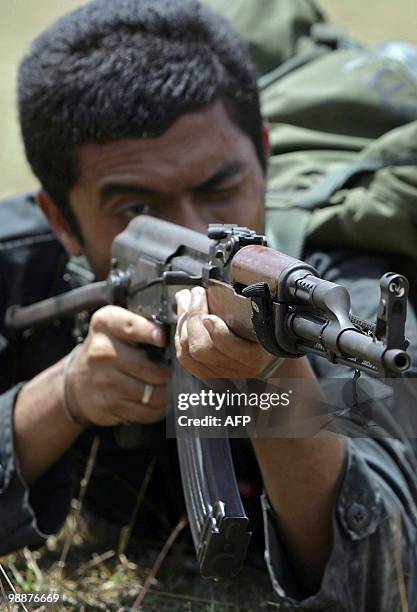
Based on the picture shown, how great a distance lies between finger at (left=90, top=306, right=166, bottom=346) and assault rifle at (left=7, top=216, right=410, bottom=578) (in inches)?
1.1

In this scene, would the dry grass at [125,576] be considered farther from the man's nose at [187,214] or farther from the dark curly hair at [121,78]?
the dark curly hair at [121,78]

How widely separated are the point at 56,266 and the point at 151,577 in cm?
101

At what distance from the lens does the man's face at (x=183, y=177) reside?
280 centimetres

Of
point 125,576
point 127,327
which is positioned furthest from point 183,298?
point 125,576

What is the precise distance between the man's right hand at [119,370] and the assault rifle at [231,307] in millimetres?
49

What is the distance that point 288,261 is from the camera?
69.7 inches

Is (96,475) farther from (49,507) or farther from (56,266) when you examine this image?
(56,266)

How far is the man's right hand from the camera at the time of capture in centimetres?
242

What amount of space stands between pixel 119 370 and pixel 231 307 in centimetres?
61

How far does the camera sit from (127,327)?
94.8 inches

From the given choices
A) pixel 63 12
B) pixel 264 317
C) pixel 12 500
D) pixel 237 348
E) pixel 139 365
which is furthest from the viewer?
pixel 63 12

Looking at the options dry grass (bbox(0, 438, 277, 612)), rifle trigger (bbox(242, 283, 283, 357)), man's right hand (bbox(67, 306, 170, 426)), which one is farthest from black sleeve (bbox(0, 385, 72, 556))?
rifle trigger (bbox(242, 283, 283, 357))

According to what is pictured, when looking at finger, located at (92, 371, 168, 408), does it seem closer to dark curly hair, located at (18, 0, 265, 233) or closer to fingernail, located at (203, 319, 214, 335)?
fingernail, located at (203, 319, 214, 335)

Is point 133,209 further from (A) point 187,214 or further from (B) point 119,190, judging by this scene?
(A) point 187,214
